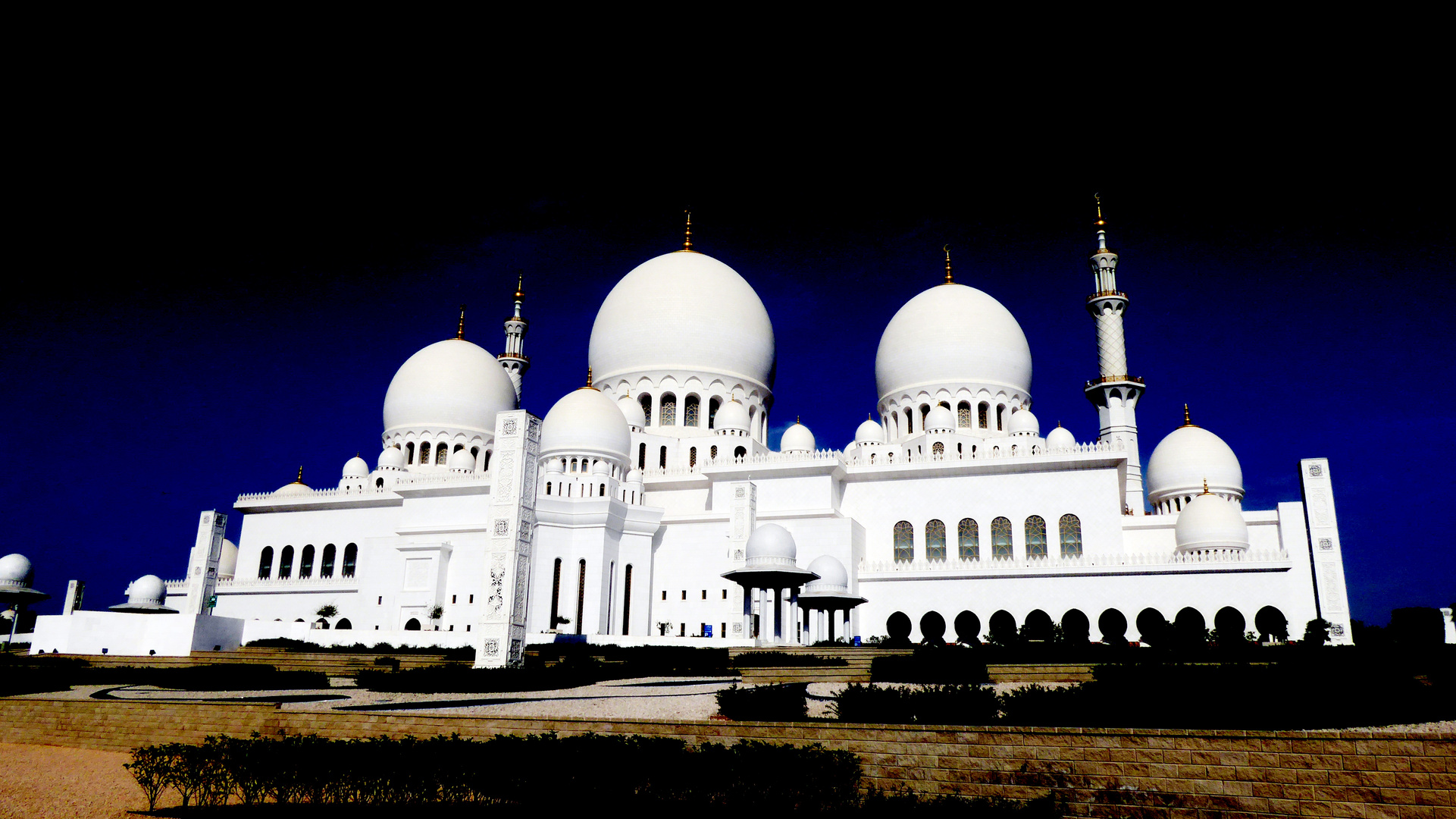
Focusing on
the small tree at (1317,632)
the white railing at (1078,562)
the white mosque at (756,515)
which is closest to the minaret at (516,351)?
the white mosque at (756,515)

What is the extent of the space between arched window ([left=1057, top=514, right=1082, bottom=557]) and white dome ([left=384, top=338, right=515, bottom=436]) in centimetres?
2524

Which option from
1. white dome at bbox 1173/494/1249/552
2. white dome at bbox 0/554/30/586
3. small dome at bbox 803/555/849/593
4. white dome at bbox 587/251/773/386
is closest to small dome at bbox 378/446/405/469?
white dome at bbox 587/251/773/386

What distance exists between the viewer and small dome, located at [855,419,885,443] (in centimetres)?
3897

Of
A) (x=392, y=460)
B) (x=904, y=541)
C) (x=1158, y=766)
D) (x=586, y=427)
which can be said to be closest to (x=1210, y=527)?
(x=904, y=541)

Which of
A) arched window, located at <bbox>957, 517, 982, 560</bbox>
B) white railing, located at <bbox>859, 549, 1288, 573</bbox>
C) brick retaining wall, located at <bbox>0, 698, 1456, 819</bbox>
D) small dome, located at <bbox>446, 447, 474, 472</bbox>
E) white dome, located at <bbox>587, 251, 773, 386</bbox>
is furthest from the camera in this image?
small dome, located at <bbox>446, 447, 474, 472</bbox>

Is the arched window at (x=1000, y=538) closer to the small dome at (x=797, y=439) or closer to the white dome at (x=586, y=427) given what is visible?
the small dome at (x=797, y=439)

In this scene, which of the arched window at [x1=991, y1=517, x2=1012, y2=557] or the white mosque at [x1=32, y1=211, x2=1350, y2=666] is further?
the arched window at [x1=991, y1=517, x2=1012, y2=557]

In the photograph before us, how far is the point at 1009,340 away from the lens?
40.3 meters

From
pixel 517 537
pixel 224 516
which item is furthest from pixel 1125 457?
pixel 224 516

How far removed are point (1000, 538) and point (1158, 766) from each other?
27.8 metres

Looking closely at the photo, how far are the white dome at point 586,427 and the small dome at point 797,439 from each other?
6104mm

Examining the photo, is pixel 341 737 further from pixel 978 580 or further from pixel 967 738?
pixel 978 580

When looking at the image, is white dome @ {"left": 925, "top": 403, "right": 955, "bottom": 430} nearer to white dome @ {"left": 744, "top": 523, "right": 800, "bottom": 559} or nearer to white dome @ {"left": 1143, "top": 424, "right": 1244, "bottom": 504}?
white dome @ {"left": 1143, "top": 424, "right": 1244, "bottom": 504}

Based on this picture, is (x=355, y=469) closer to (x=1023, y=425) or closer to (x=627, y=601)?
(x=627, y=601)
